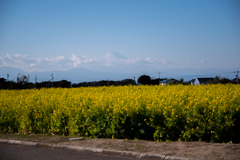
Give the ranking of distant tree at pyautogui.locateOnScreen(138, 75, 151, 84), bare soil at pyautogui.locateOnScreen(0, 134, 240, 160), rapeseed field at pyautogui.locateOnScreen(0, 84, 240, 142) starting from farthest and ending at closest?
distant tree at pyautogui.locateOnScreen(138, 75, 151, 84) < rapeseed field at pyautogui.locateOnScreen(0, 84, 240, 142) < bare soil at pyautogui.locateOnScreen(0, 134, 240, 160)

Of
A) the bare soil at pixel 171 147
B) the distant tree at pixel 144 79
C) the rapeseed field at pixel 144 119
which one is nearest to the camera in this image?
the bare soil at pixel 171 147

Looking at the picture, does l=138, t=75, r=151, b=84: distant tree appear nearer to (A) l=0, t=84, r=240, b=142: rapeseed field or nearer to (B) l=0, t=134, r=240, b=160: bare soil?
(A) l=0, t=84, r=240, b=142: rapeseed field

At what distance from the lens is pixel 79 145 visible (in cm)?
686

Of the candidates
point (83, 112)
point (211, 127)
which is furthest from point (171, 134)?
point (83, 112)

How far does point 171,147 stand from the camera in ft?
20.6

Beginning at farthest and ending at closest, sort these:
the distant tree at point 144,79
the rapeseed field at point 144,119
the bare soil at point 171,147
A: the distant tree at point 144,79 → the rapeseed field at point 144,119 → the bare soil at point 171,147

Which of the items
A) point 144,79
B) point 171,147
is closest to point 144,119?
point 171,147

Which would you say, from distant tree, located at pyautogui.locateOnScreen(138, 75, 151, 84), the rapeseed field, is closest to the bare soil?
the rapeseed field

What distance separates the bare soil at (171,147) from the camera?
17.9ft

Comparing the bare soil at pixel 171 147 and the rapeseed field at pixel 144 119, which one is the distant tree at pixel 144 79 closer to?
the rapeseed field at pixel 144 119

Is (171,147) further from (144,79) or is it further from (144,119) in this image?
(144,79)

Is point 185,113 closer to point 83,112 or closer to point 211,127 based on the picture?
point 211,127

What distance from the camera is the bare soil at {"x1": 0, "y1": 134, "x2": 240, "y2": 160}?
5.46 meters

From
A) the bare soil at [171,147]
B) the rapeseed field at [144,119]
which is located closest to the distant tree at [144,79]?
the rapeseed field at [144,119]
